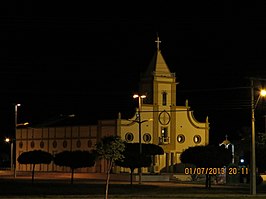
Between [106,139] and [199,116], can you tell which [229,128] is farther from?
[106,139]

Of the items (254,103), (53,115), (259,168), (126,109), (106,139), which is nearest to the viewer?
(106,139)

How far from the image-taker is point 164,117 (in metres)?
99.2

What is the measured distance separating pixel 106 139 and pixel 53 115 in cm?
8126

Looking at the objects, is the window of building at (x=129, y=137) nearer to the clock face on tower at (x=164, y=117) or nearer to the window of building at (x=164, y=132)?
the window of building at (x=164, y=132)

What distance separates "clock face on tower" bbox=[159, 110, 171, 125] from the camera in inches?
3893

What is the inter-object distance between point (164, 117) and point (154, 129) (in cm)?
259

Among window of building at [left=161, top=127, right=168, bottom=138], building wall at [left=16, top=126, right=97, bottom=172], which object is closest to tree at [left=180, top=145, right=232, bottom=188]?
building wall at [left=16, top=126, right=97, bottom=172]

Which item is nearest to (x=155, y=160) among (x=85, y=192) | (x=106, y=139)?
(x=85, y=192)

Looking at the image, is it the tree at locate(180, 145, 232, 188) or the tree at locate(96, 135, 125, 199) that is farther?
the tree at locate(180, 145, 232, 188)

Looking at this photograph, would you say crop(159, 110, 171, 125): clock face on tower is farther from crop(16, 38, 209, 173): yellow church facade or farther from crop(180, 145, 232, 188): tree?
crop(180, 145, 232, 188): tree

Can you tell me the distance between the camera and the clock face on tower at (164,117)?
9888 centimetres

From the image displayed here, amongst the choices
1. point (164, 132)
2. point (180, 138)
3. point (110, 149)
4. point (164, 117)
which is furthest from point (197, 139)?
point (110, 149)

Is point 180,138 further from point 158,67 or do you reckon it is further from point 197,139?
point 158,67

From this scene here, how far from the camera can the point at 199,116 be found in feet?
397
